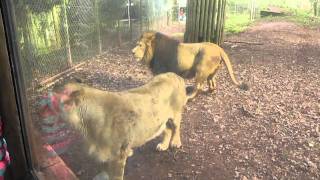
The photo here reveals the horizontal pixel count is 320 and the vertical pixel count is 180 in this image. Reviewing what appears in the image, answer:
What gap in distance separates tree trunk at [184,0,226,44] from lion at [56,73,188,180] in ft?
0.51

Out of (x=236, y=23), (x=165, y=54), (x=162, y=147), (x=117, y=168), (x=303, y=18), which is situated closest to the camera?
(x=303, y=18)

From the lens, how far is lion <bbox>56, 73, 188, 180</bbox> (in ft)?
4.25

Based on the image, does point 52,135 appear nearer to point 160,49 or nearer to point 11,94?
point 11,94

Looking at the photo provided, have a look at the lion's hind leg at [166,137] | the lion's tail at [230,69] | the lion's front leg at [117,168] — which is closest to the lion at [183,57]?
the lion's tail at [230,69]

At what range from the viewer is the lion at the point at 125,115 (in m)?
1.29

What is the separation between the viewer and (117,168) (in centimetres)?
148

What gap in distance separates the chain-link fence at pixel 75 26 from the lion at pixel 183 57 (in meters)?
0.05

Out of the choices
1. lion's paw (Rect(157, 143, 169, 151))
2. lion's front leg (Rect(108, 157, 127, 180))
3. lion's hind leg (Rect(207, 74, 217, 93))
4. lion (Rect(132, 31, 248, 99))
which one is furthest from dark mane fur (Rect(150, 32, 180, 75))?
lion's front leg (Rect(108, 157, 127, 180))

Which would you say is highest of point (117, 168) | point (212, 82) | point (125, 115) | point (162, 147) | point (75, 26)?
point (75, 26)

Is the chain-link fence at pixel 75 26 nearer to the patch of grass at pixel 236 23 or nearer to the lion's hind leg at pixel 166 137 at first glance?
the patch of grass at pixel 236 23

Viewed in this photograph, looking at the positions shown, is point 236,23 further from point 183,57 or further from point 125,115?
point 125,115

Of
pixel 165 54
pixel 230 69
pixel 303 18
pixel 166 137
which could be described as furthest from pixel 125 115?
pixel 303 18

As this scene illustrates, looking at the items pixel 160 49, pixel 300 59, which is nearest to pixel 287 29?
pixel 300 59

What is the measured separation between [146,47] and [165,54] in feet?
0.25
